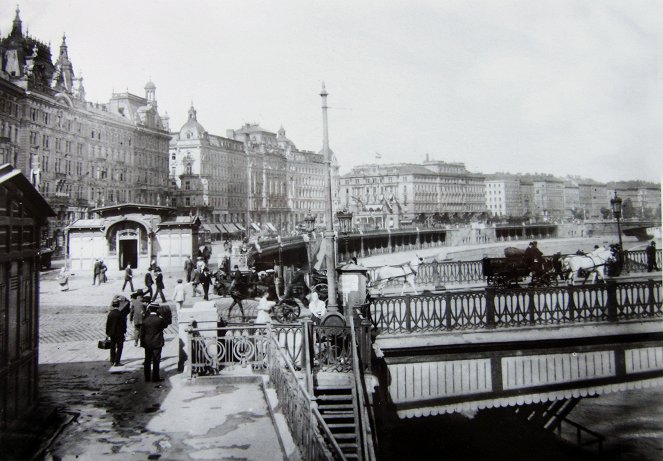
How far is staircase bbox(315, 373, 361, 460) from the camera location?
7.59m

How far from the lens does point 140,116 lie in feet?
37.8

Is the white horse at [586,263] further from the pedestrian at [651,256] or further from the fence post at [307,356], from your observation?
the fence post at [307,356]

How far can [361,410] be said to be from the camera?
7457 mm

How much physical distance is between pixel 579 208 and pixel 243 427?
46.4 metres

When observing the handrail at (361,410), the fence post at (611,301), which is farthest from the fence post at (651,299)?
the handrail at (361,410)

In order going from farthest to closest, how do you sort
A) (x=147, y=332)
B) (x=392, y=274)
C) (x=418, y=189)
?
1. (x=418, y=189)
2. (x=392, y=274)
3. (x=147, y=332)

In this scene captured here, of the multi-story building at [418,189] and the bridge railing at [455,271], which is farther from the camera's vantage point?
the multi-story building at [418,189]

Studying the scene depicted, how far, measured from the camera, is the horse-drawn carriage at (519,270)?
52.1 feet

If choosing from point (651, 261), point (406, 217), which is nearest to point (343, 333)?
point (651, 261)

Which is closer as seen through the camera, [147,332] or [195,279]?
[147,332]

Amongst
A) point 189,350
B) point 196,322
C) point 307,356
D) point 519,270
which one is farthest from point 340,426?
point 519,270

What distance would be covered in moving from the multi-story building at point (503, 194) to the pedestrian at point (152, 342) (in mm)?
88422

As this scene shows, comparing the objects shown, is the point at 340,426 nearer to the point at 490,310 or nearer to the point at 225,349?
the point at 225,349

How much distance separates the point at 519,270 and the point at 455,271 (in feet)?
12.0
